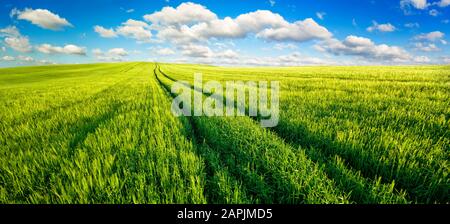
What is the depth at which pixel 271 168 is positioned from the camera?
2.72 m

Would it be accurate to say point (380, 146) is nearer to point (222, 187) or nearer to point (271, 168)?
point (271, 168)

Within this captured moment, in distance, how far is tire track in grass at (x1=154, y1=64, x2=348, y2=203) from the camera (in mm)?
2230

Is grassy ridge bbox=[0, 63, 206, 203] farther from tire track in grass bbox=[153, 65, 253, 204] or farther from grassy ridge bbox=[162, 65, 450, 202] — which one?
grassy ridge bbox=[162, 65, 450, 202]

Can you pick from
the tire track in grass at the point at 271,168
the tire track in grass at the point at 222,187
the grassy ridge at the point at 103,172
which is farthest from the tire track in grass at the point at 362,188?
the grassy ridge at the point at 103,172

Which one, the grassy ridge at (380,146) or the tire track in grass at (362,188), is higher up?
the grassy ridge at (380,146)

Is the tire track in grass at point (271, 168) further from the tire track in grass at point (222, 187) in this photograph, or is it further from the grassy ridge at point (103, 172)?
the grassy ridge at point (103, 172)

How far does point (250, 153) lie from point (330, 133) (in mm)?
1458

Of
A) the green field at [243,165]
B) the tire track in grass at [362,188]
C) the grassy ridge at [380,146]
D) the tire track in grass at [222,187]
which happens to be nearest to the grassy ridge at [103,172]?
the green field at [243,165]

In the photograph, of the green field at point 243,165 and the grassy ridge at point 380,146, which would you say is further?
the grassy ridge at point 380,146

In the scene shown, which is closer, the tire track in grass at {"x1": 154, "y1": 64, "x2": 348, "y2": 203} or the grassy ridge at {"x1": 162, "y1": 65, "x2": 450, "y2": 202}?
the tire track in grass at {"x1": 154, "y1": 64, "x2": 348, "y2": 203}

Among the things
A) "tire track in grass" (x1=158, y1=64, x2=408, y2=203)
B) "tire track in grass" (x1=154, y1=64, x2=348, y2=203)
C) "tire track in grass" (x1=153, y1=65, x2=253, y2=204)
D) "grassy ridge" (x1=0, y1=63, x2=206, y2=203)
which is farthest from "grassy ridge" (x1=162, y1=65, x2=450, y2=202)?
"grassy ridge" (x1=0, y1=63, x2=206, y2=203)

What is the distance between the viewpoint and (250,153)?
10.4ft

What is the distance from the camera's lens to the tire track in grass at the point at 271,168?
2230 mm

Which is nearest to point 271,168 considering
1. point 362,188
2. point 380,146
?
point 362,188
